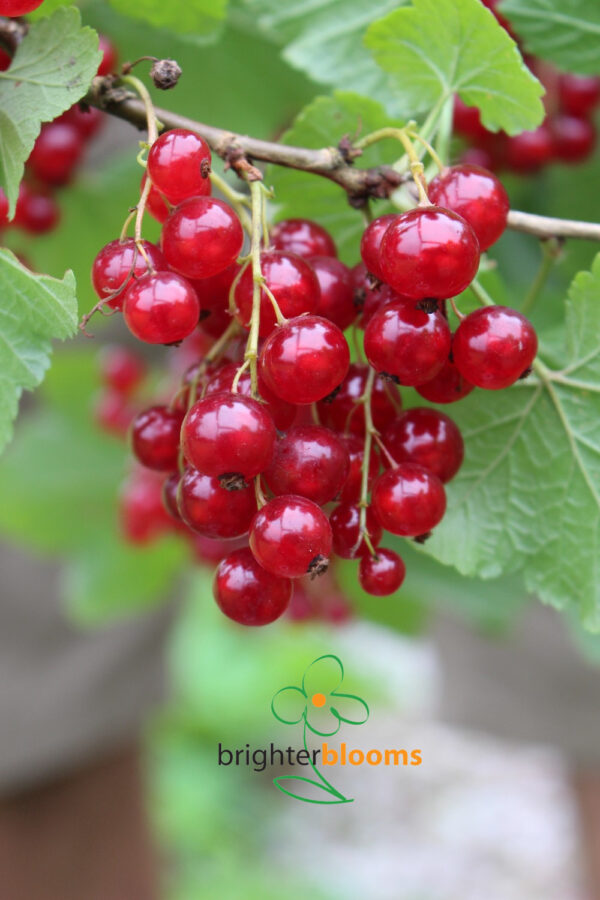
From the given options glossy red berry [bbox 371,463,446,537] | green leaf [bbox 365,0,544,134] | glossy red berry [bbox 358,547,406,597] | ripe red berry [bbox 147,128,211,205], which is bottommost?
glossy red berry [bbox 358,547,406,597]

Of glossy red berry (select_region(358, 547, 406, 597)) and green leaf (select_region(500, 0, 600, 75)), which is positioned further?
green leaf (select_region(500, 0, 600, 75))

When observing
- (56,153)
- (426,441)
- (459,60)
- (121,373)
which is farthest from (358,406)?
(121,373)

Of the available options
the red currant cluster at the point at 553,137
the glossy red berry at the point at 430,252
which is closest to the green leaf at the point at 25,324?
the glossy red berry at the point at 430,252

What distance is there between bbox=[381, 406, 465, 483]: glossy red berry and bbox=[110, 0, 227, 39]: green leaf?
0.69 ft

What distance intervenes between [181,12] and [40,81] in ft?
0.39

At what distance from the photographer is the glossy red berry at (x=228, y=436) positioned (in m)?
0.29

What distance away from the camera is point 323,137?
1.37ft

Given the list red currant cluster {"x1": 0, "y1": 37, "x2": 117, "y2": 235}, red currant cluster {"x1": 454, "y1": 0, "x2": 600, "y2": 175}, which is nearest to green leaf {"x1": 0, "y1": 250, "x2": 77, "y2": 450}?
red currant cluster {"x1": 0, "y1": 37, "x2": 117, "y2": 235}

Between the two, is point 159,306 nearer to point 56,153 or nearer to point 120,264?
point 120,264

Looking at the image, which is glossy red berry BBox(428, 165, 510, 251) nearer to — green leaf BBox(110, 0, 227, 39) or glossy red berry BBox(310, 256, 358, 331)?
glossy red berry BBox(310, 256, 358, 331)

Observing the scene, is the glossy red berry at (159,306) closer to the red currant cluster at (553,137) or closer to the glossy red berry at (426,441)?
the glossy red berry at (426,441)

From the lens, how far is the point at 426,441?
1.18ft

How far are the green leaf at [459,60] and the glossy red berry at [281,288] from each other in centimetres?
12

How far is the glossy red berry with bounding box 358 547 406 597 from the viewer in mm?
351
